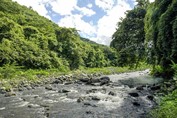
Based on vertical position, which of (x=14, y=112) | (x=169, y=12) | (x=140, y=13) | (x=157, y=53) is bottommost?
(x=14, y=112)

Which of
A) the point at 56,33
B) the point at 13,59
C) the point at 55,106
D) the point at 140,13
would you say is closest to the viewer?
the point at 55,106

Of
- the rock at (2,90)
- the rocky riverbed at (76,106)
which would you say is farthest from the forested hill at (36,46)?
the rocky riverbed at (76,106)

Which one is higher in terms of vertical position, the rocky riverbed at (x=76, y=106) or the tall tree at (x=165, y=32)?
the tall tree at (x=165, y=32)

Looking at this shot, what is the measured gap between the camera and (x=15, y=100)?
18859 mm

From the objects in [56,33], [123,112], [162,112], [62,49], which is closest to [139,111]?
[123,112]

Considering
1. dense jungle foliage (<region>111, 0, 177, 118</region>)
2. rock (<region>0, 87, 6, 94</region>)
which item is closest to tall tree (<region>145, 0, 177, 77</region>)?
dense jungle foliage (<region>111, 0, 177, 118</region>)

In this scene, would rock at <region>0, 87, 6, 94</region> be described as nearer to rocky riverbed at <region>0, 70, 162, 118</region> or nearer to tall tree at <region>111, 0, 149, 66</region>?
rocky riverbed at <region>0, 70, 162, 118</region>

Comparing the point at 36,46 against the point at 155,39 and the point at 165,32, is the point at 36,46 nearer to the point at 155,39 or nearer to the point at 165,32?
the point at 155,39

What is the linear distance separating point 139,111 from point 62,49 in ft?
181

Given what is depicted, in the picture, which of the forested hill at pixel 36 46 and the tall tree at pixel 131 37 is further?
the forested hill at pixel 36 46

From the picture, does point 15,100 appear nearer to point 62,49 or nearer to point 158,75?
point 158,75

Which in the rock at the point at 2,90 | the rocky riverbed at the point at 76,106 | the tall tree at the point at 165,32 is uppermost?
the tall tree at the point at 165,32

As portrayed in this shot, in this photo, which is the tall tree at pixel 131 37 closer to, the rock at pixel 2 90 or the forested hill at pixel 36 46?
A: the forested hill at pixel 36 46

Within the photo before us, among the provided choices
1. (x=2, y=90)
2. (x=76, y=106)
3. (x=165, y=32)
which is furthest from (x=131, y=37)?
(x=76, y=106)
